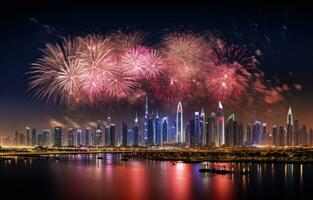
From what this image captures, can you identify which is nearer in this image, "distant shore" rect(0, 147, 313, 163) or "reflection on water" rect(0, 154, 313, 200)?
"reflection on water" rect(0, 154, 313, 200)

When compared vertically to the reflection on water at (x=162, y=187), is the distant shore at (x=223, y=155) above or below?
below

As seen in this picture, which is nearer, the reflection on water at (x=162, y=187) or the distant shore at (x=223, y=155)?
the reflection on water at (x=162, y=187)

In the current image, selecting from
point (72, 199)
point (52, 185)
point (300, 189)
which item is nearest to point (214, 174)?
point (300, 189)

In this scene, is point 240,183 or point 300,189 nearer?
point 300,189

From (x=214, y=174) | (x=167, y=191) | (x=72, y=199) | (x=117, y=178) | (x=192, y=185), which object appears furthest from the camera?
(x=214, y=174)

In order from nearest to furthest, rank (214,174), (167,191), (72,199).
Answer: (72,199) < (167,191) < (214,174)

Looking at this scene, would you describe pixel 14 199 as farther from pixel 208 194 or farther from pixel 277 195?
pixel 277 195

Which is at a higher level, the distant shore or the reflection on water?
the reflection on water

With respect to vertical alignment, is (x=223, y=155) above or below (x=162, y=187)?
below

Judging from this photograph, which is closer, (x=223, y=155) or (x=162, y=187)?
(x=162, y=187)

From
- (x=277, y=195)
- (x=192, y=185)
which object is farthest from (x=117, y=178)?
(x=277, y=195)
